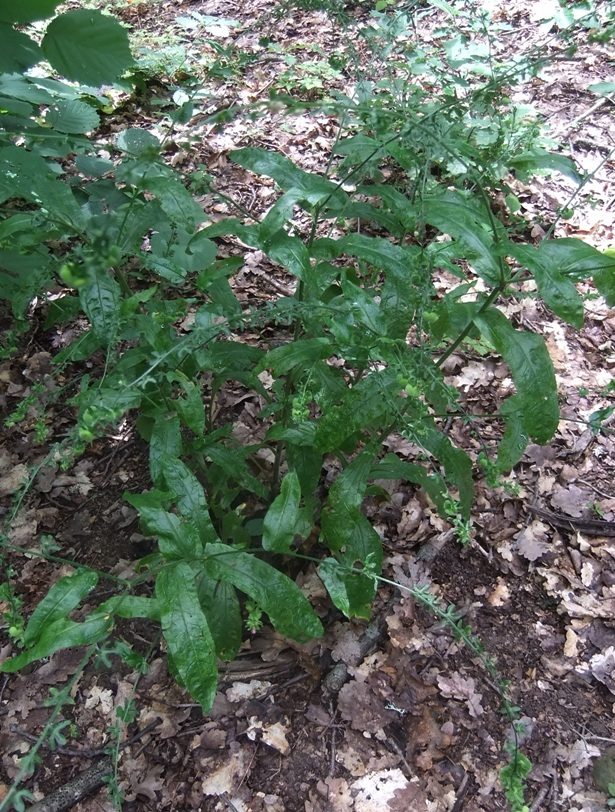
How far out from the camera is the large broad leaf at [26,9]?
7.45 feet

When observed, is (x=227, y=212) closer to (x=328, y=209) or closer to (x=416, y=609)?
(x=328, y=209)

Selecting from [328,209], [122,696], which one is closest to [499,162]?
[328,209]

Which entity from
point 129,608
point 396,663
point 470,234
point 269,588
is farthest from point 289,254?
point 396,663

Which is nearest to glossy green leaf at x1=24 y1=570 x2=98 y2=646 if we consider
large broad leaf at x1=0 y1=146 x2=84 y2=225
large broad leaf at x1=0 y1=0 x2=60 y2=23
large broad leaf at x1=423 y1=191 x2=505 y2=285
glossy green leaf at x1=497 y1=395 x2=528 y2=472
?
large broad leaf at x1=0 y1=146 x2=84 y2=225

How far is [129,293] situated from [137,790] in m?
2.05

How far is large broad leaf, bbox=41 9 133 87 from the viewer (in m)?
2.40

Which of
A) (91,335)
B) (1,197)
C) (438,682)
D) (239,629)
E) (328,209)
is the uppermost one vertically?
(1,197)

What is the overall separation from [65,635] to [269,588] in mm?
653

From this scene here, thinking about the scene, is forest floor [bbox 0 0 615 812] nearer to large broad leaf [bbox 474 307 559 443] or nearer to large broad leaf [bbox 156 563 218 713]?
large broad leaf [bbox 474 307 559 443]

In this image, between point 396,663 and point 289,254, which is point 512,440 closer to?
point 289,254

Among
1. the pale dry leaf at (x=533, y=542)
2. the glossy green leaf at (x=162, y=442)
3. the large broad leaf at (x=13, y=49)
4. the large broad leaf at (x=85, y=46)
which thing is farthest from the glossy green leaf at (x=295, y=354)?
the pale dry leaf at (x=533, y=542)

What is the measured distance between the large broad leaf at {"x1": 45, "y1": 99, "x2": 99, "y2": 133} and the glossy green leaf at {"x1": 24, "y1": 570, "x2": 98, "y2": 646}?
285 cm

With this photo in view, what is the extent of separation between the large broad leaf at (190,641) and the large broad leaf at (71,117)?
2994mm

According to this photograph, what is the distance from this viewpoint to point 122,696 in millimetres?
2703
